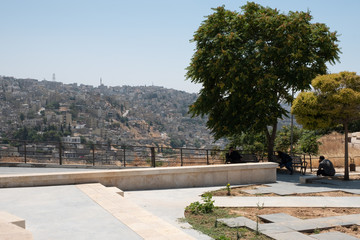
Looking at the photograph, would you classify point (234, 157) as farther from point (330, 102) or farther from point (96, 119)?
point (96, 119)

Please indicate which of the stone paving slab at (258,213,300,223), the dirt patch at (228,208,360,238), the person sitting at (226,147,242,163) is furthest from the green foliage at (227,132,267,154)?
the stone paving slab at (258,213,300,223)

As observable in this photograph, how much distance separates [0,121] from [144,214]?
8504 centimetres

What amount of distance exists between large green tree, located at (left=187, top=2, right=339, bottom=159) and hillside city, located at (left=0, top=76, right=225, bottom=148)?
58.3m

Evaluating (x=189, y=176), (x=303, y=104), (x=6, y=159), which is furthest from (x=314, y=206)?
(x=6, y=159)

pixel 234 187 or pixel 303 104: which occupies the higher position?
pixel 303 104

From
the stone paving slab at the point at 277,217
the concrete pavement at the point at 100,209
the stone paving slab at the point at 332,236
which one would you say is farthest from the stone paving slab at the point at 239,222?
the stone paving slab at the point at 332,236

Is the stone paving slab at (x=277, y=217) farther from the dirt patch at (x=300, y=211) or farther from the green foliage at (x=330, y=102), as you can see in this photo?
the green foliage at (x=330, y=102)

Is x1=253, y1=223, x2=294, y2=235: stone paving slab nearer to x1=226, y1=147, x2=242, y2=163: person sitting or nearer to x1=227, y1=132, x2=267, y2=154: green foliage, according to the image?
x1=226, y1=147, x2=242, y2=163: person sitting

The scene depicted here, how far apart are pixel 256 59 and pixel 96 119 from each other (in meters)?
92.4

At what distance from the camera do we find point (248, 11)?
66.0 feet

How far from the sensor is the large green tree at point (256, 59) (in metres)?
19.0

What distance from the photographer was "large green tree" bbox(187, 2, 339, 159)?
19.0 m

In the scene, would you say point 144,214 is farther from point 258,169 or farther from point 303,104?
point 303,104

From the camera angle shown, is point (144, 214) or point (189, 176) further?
point (189, 176)
